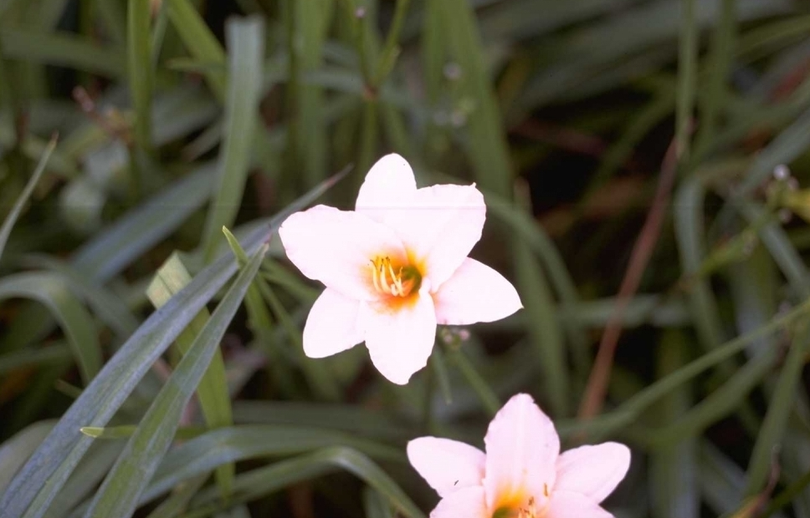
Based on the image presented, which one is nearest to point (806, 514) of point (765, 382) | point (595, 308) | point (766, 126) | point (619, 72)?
point (765, 382)

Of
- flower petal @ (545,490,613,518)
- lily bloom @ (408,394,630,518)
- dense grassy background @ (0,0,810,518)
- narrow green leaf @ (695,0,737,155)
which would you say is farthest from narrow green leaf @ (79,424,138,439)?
narrow green leaf @ (695,0,737,155)

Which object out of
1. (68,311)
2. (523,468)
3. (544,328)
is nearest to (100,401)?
(68,311)

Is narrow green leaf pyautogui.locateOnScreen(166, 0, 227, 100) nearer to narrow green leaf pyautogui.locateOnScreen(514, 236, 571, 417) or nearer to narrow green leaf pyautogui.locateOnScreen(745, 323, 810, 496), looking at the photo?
narrow green leaf pyautogui.locateOnScreen(514, 236, 571, 417)

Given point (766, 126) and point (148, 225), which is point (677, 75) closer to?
point (766, 126)

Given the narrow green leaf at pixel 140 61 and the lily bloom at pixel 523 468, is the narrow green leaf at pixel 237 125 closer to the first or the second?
the narrow green leaf at pixel 140 61

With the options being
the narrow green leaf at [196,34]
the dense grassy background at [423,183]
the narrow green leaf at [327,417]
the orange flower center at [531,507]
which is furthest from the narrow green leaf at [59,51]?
the orange flower center at [531,507]
